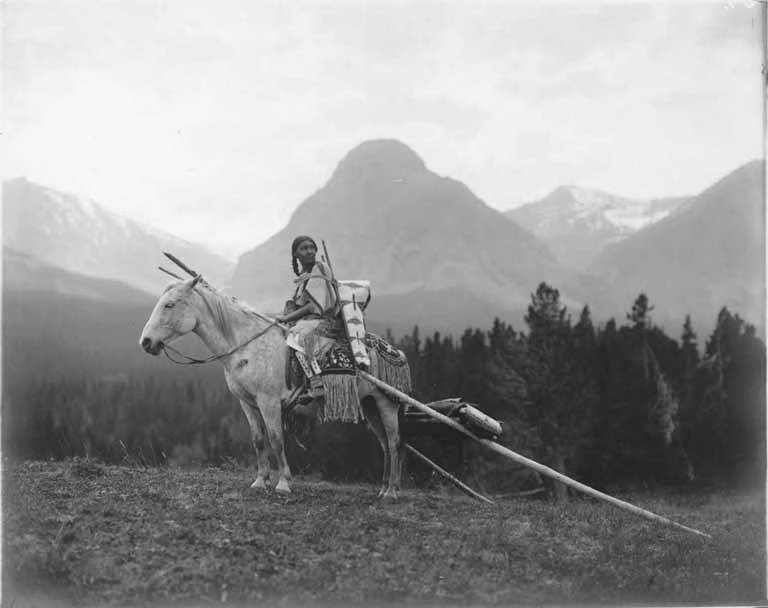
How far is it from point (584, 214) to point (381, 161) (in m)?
2.75

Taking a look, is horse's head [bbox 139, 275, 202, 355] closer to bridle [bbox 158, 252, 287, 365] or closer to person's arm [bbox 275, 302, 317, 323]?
bridle [bbox 158, 252, 287, 365]

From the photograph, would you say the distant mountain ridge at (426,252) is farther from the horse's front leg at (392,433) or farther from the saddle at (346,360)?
the horse's front leg at (392,433)

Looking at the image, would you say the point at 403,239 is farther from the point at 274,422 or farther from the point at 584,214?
the point at 274,422

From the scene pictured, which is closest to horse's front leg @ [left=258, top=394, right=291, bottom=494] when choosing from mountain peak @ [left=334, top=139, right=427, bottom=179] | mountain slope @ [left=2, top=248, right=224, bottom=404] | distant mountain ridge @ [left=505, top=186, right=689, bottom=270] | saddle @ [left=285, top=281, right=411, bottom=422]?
saddle @ [left=285, top=281, right=411, bottom=422]

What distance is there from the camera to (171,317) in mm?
6680

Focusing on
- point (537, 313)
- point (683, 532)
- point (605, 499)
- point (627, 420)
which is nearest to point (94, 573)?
point (605, 499)

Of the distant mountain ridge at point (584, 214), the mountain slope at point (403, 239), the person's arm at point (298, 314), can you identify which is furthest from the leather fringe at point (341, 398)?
the distant mountain ridge at point (584, 214)

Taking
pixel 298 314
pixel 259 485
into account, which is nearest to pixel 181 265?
pixel 298 314

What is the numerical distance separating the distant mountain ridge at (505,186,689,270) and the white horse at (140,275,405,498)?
12.6 feet

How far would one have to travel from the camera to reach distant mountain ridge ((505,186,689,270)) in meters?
9.69

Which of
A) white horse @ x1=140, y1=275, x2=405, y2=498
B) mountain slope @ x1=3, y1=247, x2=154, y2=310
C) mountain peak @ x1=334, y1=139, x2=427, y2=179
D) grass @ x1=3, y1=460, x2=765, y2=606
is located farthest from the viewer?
mountain peak @ x1=334, y1=139, x2=427, y2=179

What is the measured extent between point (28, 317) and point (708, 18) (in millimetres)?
7222

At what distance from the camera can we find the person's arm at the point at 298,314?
7301 mm

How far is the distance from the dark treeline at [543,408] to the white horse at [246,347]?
6.14 ft
